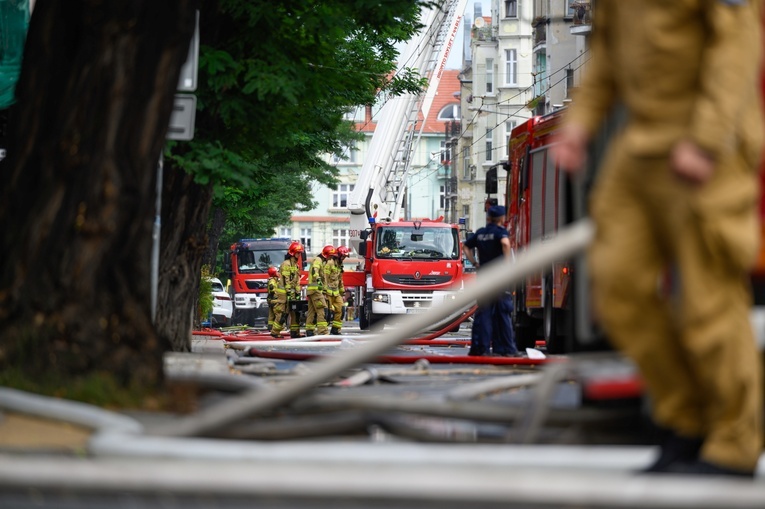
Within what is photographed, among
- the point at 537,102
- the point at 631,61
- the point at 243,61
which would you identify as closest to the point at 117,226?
the point at 631,61

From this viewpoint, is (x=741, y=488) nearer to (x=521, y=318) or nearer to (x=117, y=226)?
(x=117, y=226)

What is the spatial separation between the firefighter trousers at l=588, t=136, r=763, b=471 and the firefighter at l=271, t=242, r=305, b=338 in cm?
2575

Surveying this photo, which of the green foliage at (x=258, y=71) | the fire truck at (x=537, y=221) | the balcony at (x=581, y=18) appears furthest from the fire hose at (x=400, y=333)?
the balcony at (x=581, y=18)

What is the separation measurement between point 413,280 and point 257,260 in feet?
79.7

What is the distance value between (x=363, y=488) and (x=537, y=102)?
57602mm

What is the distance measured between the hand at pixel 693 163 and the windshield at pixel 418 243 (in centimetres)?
2893

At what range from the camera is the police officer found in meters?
17.0

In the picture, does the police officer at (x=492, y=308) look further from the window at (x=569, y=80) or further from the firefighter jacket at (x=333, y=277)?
the window at (x=569, y=80)

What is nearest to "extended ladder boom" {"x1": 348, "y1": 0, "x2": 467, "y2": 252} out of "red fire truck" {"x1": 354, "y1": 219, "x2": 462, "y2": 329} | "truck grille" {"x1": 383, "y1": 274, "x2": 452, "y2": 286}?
"red fire truck" {"x1": 354, "y1": 219, "x2": 462, "y2": 329}

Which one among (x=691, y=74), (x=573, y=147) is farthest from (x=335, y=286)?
Answer: (x=691, y=74)

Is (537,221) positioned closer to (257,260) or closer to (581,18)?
(581,18)

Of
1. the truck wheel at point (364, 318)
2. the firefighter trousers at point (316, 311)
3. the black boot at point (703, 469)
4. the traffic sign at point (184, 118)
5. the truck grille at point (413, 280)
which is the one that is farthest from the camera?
the truck wheel at point (364, 318)

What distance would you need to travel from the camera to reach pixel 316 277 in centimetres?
3016

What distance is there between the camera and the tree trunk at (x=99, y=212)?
7.00 meters
